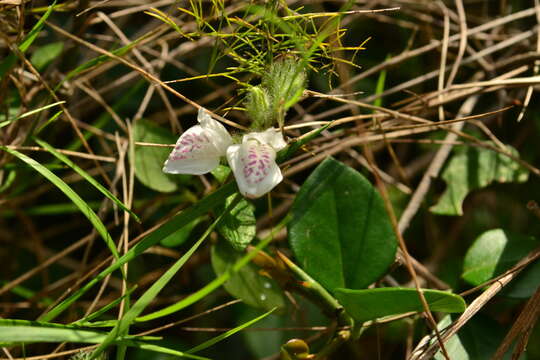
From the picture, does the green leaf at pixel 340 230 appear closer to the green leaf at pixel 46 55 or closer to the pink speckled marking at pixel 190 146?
the pink speckled marking at pixel 190 146

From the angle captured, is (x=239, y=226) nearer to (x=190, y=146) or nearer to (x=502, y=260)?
(x=190, y=146)

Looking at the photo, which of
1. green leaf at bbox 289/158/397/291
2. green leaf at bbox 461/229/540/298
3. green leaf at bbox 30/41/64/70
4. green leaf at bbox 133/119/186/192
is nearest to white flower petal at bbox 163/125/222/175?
green leaf at bbox 289/158/397/291

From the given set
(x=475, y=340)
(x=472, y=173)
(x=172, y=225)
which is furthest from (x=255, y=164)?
(x=472, y=173)

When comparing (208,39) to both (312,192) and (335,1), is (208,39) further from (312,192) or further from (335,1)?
(312,192)

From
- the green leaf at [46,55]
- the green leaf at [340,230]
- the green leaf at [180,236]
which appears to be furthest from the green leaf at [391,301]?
the green leaf at [46,55]

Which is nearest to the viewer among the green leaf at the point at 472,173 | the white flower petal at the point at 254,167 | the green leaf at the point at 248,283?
the white flower petal at the point at 254,167

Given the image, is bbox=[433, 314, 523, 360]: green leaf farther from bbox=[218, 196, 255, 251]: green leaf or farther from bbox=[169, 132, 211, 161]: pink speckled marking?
bbox=[169, 132, 211, 161]: pink speckled marking

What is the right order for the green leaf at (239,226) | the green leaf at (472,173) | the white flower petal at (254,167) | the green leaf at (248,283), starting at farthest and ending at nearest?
the green leaf at (472,173) < the green leaf at (248,283) < the green leaf at (239,226) < the white flower petal at (254,167)
